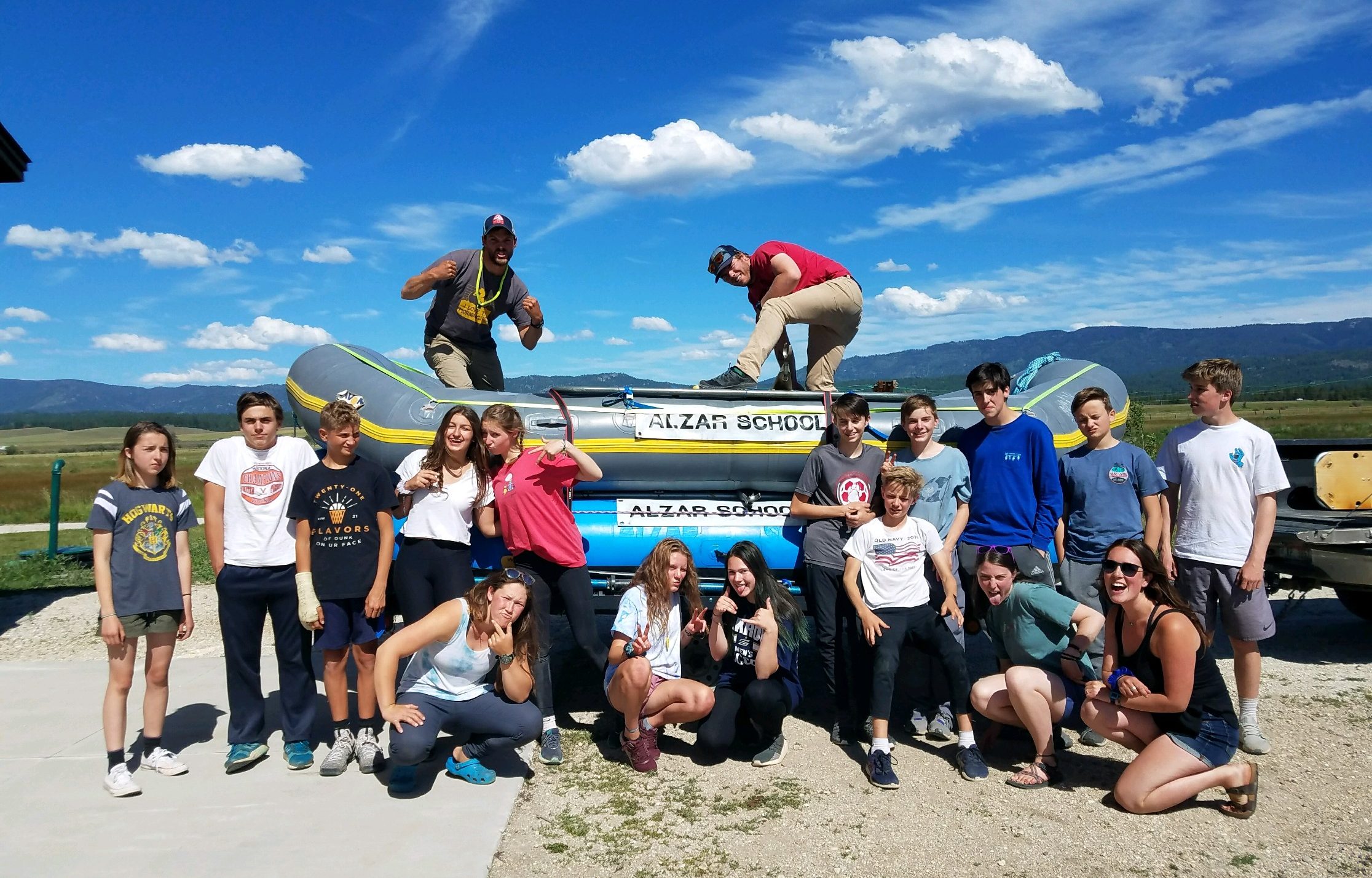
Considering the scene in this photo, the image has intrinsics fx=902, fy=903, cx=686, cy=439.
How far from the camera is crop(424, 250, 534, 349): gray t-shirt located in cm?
550

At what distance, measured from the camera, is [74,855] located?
3.17 m

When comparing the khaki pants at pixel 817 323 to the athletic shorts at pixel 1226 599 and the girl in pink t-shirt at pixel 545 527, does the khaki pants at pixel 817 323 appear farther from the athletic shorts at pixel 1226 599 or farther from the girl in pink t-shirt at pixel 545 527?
the athletic shorts at pixel 1226 599

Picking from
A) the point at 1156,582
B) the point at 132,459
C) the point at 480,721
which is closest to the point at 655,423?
the point at 480,721

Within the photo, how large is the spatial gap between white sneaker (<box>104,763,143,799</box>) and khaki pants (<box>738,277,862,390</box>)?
3532mm

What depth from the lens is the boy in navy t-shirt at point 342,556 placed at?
3867mm

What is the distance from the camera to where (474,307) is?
5562 millimetres

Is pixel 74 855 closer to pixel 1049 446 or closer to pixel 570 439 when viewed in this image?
pixel 570 439

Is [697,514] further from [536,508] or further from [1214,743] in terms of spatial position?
[1214,743]

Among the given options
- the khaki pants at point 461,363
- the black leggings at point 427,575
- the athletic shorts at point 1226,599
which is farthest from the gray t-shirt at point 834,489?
the khaki pants at point 461,363

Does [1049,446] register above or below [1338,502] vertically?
above

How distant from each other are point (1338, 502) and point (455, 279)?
20.5 ft

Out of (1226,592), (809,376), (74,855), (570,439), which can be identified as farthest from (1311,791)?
(74,855)

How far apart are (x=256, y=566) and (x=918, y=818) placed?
115 inches

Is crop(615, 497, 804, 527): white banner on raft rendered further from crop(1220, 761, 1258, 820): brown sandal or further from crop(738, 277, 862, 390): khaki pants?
crop(1220, 761, 1258, 820): brown sandal
